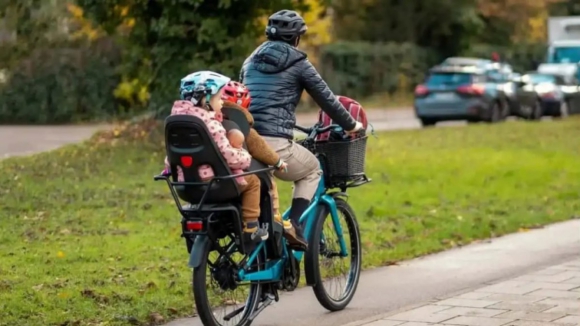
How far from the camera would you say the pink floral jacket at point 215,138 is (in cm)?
630

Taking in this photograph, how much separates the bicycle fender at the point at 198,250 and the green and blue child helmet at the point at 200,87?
0.73m

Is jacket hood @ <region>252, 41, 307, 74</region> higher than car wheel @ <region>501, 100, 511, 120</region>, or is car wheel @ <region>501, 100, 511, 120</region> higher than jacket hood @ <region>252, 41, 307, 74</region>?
jacket hood @ <region>252, 41, 307, 74</region>

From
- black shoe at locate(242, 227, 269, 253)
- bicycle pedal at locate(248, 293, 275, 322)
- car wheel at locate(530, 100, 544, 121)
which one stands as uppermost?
black shoe at locate(242, 227, 269, 253)

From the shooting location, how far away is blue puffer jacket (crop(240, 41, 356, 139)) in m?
6.90

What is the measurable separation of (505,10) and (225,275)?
1805 inches

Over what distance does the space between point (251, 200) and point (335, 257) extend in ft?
4.11

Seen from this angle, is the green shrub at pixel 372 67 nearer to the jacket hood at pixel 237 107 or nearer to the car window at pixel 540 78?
the car window at pixel 540 78

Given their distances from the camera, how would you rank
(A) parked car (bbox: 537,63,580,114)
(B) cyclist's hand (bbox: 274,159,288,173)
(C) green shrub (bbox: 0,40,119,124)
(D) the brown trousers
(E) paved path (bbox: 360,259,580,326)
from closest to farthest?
(D) the brown trousers
(B) cyclist's hand (bbox: 274,159,288,173)
(E) paved path (bbox: 360,259,580,326)
(C) green shrub (bbox: 0,40,119,124)
(A) parked car (bbox: 537,63,580,114)

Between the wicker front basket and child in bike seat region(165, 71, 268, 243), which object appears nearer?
child in bike seat region(165, 71, 268, 243)

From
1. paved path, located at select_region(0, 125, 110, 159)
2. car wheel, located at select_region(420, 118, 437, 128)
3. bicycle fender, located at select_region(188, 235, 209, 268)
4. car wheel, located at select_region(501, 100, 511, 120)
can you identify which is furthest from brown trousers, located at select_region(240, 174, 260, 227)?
car wheel, located at select_region(501, 100, 511, 120)

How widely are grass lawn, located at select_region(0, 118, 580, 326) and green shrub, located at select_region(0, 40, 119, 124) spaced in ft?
Result: 47.2

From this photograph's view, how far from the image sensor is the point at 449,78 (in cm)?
2875

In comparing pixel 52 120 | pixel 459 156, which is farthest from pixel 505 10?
pixel 459 156

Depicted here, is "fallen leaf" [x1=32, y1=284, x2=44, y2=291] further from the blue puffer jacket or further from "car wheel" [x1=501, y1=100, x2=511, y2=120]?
"car wheel" [x1=501, y1=100, x2=511, y2=120]
